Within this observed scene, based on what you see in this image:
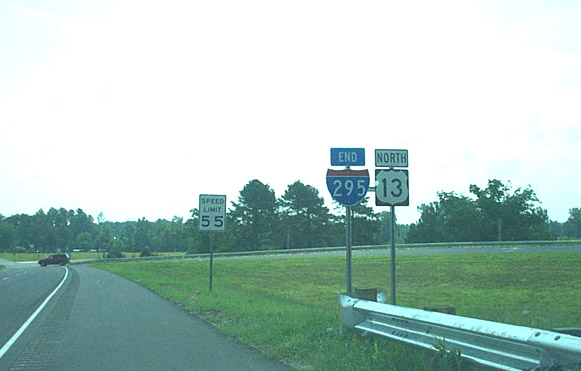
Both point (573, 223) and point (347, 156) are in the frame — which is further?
point (573, 223)

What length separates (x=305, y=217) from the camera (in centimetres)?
10406

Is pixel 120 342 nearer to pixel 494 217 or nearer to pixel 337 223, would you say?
pixel 494 217

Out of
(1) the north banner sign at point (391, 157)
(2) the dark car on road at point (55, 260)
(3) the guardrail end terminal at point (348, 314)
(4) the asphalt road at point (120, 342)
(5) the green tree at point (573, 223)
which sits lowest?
(2) the dark car on road at point (55, 260)

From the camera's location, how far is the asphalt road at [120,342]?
9117mm

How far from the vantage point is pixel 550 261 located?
28062 mm

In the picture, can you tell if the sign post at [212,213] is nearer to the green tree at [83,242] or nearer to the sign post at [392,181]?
the sign post at [392,181]

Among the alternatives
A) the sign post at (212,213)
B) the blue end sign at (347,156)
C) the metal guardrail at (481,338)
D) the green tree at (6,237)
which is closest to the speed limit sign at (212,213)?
the sign post at (212,213)

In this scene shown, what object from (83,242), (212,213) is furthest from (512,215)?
(83,242)

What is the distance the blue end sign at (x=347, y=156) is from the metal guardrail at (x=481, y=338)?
2.63 m

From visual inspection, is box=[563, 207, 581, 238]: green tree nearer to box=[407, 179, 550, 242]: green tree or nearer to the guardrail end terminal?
box=[407, 179, 550, 242]: green tree

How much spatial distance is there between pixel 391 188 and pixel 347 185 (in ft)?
2.68

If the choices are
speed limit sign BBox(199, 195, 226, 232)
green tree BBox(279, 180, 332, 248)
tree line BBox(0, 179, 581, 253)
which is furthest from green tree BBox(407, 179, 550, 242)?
speed limit sign BBox(199, 195, 226, 232)

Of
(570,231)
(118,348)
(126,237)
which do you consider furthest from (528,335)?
(126,237)

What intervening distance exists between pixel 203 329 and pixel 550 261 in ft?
66.7
